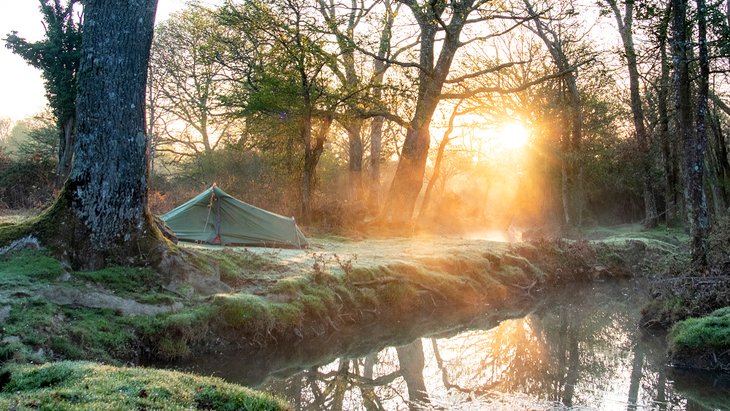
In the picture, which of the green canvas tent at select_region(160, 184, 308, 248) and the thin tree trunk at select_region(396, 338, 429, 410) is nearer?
the thin tree trunk at select_region(396, 338, 429, 410)

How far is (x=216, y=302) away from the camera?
29.8ft

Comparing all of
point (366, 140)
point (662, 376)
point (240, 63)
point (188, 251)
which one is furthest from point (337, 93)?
point (366, 140)

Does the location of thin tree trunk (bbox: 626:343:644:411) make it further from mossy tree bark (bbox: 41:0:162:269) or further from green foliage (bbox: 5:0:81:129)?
green foliage (bbox: 5:0:81:129)

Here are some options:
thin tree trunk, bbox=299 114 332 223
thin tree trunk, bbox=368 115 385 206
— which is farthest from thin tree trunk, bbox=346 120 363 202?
thin tree trunk, bbox=299 114 332 223

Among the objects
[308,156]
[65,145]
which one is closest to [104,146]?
[65,145]

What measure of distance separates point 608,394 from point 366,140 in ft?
115

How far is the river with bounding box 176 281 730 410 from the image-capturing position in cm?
718

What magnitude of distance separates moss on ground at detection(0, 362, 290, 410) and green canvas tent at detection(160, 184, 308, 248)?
35.2 feet

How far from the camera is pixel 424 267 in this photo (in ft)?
46.2

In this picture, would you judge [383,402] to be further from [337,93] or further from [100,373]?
[337,93]

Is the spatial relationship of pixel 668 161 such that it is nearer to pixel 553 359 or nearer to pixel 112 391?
pixel 553 359

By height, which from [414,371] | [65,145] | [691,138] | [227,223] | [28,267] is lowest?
[414,371]

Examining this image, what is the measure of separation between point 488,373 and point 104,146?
686 cm

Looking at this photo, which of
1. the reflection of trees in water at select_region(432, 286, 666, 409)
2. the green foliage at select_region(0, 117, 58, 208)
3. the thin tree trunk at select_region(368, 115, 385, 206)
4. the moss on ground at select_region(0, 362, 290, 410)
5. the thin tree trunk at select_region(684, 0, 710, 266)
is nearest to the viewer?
the moss on ground at select_region(0, 362, 290, 410)
